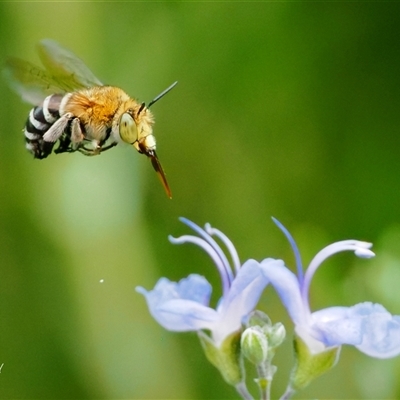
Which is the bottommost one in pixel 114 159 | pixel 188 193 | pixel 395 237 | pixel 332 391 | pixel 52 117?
pixel 332 391

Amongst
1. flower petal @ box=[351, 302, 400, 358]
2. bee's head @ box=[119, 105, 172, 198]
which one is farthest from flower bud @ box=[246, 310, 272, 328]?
bee's head @ box=[119, 105, 172, 198]

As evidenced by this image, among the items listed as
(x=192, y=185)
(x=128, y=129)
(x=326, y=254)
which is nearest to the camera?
(x=326, y=254)

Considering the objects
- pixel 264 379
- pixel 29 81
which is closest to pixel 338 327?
pixel 264 379

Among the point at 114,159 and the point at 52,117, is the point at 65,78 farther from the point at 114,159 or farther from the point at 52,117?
the point at 114,159

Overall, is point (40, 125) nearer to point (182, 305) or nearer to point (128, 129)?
point (128, 129)

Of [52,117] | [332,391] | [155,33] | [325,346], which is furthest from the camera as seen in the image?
[155,33]

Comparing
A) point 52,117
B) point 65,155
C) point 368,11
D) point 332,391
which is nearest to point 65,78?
point 52,117

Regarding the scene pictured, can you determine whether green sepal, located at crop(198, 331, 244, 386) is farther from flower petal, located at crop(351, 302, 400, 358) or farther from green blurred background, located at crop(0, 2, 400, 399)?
green blurred background, located at crop(0, 2, 400, 399)
